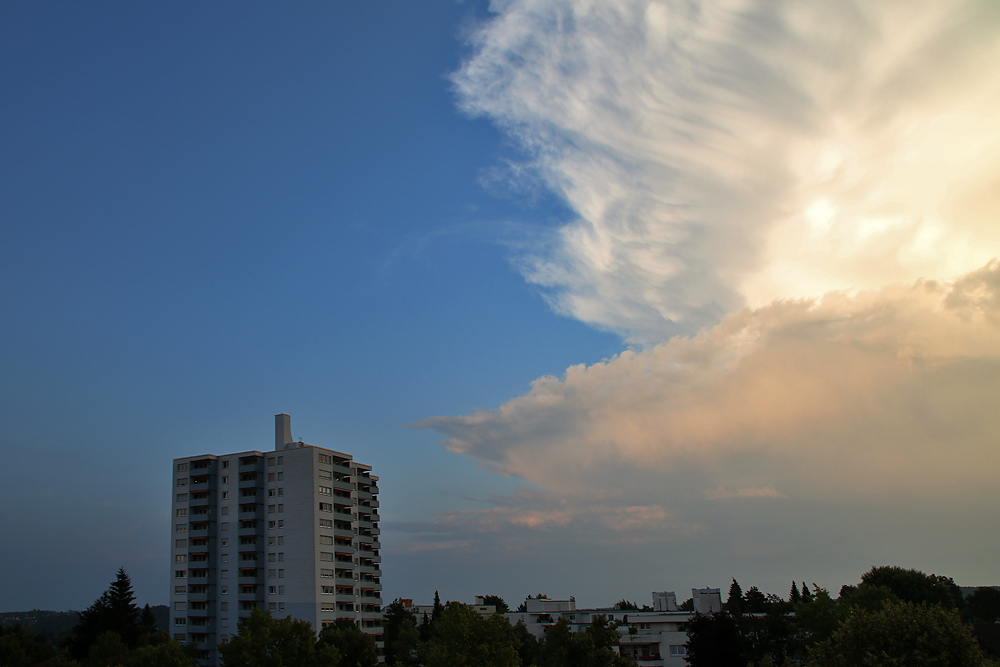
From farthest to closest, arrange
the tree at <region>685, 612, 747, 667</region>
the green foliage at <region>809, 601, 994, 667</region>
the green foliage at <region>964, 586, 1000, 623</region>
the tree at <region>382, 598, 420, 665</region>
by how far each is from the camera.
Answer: the green foliage at <region>964, 586, 1000, 623</region>, the tree at <region>382, 598, 420, 665</region>, the tree at <region>685, 612, 747, 667</region>, the green foliage at <region>809, 601, 994, 667</region>

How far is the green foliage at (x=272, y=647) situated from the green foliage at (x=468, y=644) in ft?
31.6

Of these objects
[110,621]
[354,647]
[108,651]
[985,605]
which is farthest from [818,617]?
[985,605]

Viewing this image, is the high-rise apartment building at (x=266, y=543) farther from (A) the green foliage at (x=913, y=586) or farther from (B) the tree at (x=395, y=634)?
(A) the green foliage at (x=913, y=586)

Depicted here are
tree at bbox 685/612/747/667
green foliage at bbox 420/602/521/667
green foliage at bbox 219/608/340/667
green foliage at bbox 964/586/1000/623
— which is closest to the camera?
green foliage at bbox 420/602/521/667

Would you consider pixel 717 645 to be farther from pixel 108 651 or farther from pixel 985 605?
pixel 985 605

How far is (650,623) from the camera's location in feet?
340

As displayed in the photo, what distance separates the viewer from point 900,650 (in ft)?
105

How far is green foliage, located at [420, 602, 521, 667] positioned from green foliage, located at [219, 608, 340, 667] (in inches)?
380

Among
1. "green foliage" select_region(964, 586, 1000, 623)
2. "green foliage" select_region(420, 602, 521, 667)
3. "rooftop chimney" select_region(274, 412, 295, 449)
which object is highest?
"rooftop chimney" select_region(274, 412, 295, 449)

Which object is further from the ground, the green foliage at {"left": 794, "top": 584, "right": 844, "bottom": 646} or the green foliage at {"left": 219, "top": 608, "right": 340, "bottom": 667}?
the green foliage at {"left": 219, "top": 608, "right": 340, "bottom": 667}

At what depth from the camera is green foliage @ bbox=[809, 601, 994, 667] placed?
3094cm

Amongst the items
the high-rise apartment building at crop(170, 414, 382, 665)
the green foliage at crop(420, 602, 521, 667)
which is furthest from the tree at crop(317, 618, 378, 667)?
the green foliage at crop(420, 602, 521, 667)

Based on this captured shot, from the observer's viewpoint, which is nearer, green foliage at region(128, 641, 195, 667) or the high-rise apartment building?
green foliage at region(128, 641, 195, 667)

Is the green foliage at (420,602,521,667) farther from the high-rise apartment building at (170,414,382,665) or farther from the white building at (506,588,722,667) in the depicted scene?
the high-rise apartment building at (170,414,382,665)
